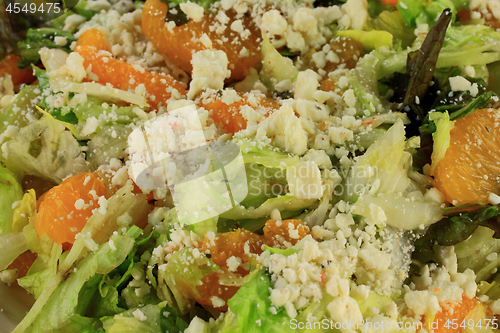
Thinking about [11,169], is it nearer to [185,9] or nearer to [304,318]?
[185,9]

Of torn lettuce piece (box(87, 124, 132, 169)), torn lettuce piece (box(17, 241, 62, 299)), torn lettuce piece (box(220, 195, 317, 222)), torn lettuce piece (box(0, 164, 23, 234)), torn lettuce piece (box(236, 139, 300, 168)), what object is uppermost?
torn lettuce piece (box(236, 139, 300, 168))

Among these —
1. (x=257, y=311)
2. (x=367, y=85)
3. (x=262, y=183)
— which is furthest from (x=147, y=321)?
(x=367, y=85)

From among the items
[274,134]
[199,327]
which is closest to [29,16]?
[274,134]

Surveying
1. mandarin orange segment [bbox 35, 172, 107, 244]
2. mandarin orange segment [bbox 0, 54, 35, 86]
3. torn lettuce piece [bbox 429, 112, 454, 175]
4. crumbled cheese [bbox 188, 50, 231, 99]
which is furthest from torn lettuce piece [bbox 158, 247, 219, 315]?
mandarin orange segment [bbox 0, 54, 35, 86]

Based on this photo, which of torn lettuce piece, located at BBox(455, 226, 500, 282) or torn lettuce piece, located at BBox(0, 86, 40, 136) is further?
torn lettuce piece, located at BBox(0, 86, 40, 136)

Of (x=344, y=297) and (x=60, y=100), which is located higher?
(x=60, y=100)

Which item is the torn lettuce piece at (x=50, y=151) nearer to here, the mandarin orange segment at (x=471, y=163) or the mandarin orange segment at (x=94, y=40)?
the mandarin orange segment at (x=94, y=40)

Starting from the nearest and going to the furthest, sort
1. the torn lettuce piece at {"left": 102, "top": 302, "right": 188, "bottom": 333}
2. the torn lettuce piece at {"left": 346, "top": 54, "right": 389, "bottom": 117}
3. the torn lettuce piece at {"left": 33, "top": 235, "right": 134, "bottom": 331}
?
the torn lettuce piece at {"left": 102, "top": 302, "right": 188, "bottom": 333}, the torn lettuce piece at {"left": 33, "top": 235, "right": 134, "bottom": 331}, the torn lettuce piece at {"left": 346, "top": 54, "right": 389, "bottom": 117}

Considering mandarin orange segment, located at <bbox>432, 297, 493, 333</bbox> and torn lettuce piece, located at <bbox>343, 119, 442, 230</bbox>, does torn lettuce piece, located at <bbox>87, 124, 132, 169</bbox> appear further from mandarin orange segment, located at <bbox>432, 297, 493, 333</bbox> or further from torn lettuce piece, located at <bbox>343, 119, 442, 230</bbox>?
mandarin orange segment, located at <bbox>432, 297, 493, 333</bbox>
